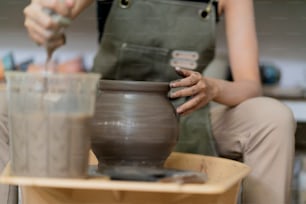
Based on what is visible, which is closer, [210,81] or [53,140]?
[53,140]

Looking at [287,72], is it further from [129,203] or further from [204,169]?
[129,203]

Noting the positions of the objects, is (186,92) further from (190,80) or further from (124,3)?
(124,3)

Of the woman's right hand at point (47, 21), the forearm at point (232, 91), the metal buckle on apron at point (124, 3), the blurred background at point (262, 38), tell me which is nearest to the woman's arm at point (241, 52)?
the forearm at point (232, 91)

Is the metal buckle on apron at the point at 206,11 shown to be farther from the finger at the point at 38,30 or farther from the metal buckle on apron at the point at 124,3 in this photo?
the finger at the point at 38,30

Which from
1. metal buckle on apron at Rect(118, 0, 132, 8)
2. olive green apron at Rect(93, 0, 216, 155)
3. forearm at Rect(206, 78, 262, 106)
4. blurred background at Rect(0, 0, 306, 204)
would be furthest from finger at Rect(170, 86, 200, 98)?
blurred background at Rect(0, 0, 306, 204)

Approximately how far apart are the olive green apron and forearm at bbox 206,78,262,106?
18 cm

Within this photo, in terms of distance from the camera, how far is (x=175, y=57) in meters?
1.52

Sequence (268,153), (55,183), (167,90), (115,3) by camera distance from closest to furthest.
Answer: (55,183)
(167,90)
(268,153)
(115,3)

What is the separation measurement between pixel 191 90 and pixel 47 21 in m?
0.36

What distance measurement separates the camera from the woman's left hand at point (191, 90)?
3.61ft

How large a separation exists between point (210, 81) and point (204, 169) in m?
0.20

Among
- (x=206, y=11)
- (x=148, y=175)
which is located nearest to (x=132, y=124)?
(x=148, y=175)

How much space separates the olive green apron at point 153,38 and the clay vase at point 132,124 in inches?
18.4

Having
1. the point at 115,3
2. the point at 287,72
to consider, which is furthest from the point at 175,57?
the point at 287,72
